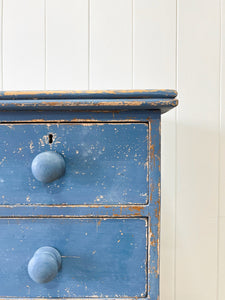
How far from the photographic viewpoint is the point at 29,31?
3.03 ft

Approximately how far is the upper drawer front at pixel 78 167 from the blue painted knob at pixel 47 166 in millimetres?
28

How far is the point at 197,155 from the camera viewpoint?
0.92 m

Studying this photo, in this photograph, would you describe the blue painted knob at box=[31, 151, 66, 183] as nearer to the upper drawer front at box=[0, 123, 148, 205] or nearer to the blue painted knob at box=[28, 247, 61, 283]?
the upper drawer front at box=[0, 123, 148, 205]

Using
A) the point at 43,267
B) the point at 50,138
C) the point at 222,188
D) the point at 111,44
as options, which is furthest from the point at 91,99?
the point at 222,188

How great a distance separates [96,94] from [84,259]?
332mm

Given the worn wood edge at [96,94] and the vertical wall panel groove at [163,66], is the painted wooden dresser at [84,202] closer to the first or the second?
the worn wood edge at [96,94]

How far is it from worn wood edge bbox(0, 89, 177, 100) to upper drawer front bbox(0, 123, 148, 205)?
0.06 m

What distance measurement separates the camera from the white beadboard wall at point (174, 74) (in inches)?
36.0

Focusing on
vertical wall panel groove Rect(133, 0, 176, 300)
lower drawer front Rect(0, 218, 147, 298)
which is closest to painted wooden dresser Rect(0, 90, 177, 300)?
lower drawer front Rect(0, 218, 147, 298)

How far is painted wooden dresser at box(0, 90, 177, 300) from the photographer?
513 mm

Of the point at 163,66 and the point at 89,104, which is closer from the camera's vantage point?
the point at 89,104

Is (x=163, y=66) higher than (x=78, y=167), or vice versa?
(x=163, y=66)

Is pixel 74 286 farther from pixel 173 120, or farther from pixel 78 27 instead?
pixel 78 27

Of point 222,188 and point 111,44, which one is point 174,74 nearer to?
point 111,44
